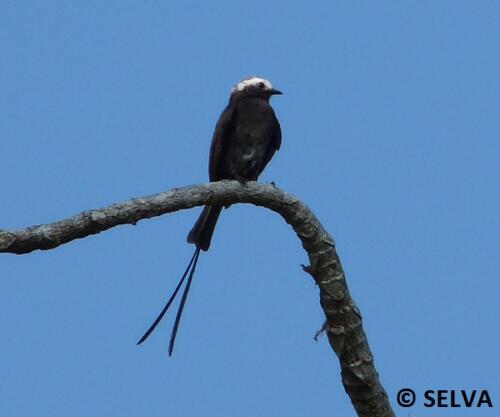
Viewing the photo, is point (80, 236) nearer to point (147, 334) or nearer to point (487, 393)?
point (147, 334)

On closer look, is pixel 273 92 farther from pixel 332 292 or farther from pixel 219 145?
pixel 332 292

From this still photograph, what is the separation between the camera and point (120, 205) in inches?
127

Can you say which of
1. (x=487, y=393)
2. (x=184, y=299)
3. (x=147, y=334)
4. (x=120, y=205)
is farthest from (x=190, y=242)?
(x=487, y=393)

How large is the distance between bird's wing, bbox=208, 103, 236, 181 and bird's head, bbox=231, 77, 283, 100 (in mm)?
494

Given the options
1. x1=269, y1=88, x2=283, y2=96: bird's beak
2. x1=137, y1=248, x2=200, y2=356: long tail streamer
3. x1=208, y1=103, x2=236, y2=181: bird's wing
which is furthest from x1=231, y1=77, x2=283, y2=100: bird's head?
x1=137, y1=248, x2=200, y2=356: long tail streamer

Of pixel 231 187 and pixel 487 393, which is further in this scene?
pixel 487 393

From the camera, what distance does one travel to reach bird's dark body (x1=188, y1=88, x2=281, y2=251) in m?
5.02

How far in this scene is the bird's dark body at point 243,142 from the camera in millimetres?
5016

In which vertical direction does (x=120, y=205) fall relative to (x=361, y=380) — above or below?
above

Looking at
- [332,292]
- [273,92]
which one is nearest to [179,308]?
[332,292]

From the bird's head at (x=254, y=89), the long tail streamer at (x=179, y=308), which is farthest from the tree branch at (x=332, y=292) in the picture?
the bird's head at (x=254, y=89)

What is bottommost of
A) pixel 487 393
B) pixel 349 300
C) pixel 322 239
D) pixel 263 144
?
pixel 487 393

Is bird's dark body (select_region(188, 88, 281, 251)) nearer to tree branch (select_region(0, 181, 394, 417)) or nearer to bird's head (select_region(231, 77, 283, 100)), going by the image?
bird's head (select_region(231, 77, 283, 100))

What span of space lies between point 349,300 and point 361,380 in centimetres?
32
